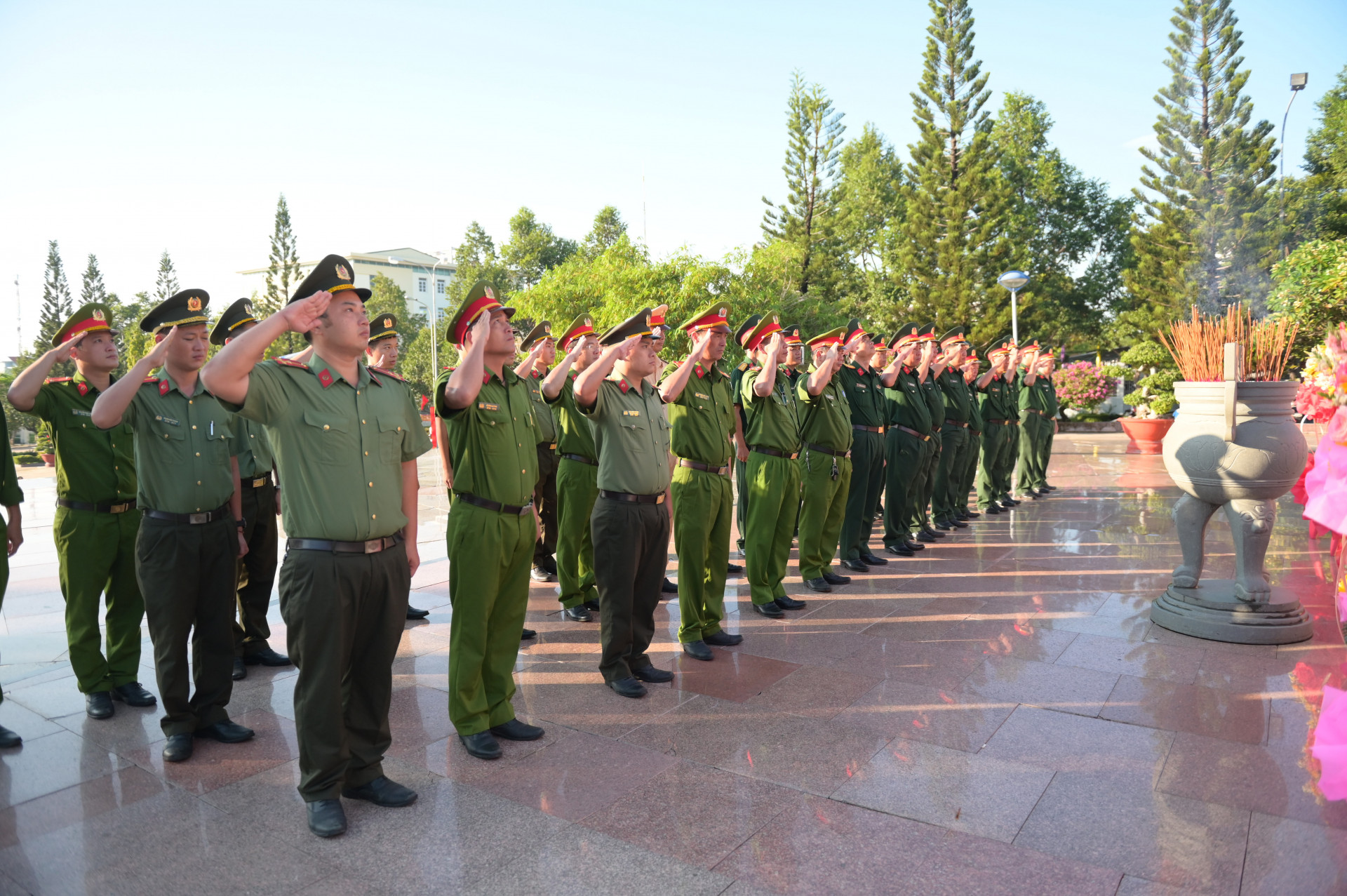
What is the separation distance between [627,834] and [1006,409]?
8569 mm

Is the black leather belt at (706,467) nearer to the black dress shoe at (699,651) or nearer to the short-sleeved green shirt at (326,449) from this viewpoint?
the black dress shoe at (699,651)

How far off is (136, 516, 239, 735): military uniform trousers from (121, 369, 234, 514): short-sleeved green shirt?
0.10 m

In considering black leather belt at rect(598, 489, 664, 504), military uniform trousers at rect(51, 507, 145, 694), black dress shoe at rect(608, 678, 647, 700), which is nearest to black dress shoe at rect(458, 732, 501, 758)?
black dress shoe at rect(608, 678, 647, 700)

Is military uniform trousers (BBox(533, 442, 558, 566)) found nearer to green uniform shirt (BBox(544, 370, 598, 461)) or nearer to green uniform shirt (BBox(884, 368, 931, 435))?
green uniform shirt (BBox(544, 370, 598, 461))

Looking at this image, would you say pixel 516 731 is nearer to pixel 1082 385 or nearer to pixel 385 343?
pixel 385 343

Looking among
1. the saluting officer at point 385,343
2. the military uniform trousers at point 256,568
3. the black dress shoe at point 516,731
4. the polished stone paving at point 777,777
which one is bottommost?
the polished stone paving at point 777,777

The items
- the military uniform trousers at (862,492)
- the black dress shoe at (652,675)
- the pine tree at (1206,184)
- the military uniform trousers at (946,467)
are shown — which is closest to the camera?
the black dress shoe at (652,675)

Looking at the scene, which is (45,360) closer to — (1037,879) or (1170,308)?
(1037,879)

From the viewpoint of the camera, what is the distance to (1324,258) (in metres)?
9.06

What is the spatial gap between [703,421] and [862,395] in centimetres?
284

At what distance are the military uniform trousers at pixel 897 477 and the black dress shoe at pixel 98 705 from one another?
19.2 feet

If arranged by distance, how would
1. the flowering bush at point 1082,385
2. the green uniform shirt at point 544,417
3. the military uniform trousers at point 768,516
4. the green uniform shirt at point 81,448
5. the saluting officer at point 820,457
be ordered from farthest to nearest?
the flowering bush at point 1082,385, the saluting officer at point 820,457, the green uniform shirt at point 544,417, the military uniform trousers at point 768,516, the green uniform shirt at point 81,448

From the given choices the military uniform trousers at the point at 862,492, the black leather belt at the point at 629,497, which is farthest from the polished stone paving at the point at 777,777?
the military uniform trousers at the point at 862,492

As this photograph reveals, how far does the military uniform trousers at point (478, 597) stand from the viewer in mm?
3508
